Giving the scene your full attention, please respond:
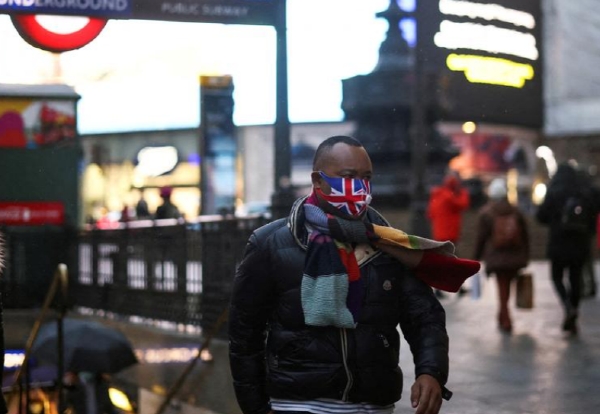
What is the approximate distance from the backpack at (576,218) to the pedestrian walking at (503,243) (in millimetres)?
600

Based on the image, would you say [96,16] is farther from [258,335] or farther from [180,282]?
[180,282]

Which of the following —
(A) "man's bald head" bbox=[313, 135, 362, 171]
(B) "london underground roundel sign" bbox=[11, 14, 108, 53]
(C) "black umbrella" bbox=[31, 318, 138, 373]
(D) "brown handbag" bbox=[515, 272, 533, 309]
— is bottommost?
(D) "brown handbag" bbox=[515, 272, 533, 309]

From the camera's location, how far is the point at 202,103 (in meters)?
9.59

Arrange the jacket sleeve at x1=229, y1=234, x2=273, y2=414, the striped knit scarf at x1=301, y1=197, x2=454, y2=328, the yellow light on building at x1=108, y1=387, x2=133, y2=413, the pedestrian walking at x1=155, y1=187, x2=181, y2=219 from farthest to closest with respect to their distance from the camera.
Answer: the pedestrian walking at x1=155, y1=187, x2=181, y2=219 < the yellow light on building at x1=108, y1=387, x2=133, y2=413 < the jacket sleeve at x1=229, y1=234, x2=273, y2=414 < the striped knit scarf at x1=301, y1=197, x2=454, y2=328

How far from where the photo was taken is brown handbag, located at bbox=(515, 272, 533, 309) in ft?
37.4

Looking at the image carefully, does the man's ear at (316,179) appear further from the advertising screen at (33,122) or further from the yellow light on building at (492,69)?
the yellow light on building at (492,69)

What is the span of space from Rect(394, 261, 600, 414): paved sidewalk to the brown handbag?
0.28m

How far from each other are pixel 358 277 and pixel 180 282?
889cm

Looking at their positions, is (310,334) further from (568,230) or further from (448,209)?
(448,209)

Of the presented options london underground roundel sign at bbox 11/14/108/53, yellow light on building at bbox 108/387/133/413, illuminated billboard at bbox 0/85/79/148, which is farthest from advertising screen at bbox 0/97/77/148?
london underground roundel sign at bbox 11/14/108/53

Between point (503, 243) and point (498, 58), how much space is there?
1601 inches

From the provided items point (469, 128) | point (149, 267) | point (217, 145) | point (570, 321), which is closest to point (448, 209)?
point (149, 267)

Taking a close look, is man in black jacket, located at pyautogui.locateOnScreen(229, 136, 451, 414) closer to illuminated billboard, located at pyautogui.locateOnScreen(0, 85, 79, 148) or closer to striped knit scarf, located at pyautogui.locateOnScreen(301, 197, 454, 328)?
striped knit scarf, located at pyautogui.locateOnScreen(301, 197, 454, 328)

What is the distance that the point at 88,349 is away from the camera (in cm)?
773
